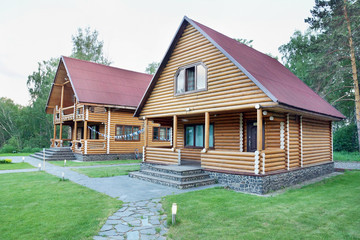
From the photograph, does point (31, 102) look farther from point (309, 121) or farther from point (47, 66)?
point (309, 121)

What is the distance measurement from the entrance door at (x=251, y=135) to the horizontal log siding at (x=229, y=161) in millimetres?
2488

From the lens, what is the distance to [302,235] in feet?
15.2

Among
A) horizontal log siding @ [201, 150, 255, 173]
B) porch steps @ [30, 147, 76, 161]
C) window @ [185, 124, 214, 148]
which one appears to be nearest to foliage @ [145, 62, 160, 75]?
porch steps @ [30, 147, 76, 161]

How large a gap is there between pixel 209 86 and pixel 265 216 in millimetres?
6214

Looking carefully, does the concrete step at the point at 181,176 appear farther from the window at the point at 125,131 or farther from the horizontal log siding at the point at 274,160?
the window at the point at 125,131

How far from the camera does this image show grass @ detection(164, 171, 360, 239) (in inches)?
185

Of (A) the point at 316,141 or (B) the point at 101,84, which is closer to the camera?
(A) the point at 316,141

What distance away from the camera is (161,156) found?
12.5m

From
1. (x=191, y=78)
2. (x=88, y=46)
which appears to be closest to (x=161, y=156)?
(x=191, y=78)

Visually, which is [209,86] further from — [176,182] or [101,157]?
[101,157]

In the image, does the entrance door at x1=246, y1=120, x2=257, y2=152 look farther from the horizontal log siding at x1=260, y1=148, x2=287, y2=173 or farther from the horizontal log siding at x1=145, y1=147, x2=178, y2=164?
the horizontal log siding at x1=145, y1=147, x2=178, y2=164

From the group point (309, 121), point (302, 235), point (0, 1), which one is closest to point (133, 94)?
point (0, 1)

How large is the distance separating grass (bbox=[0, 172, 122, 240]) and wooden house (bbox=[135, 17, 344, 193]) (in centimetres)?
464

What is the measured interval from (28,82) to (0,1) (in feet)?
61.5
